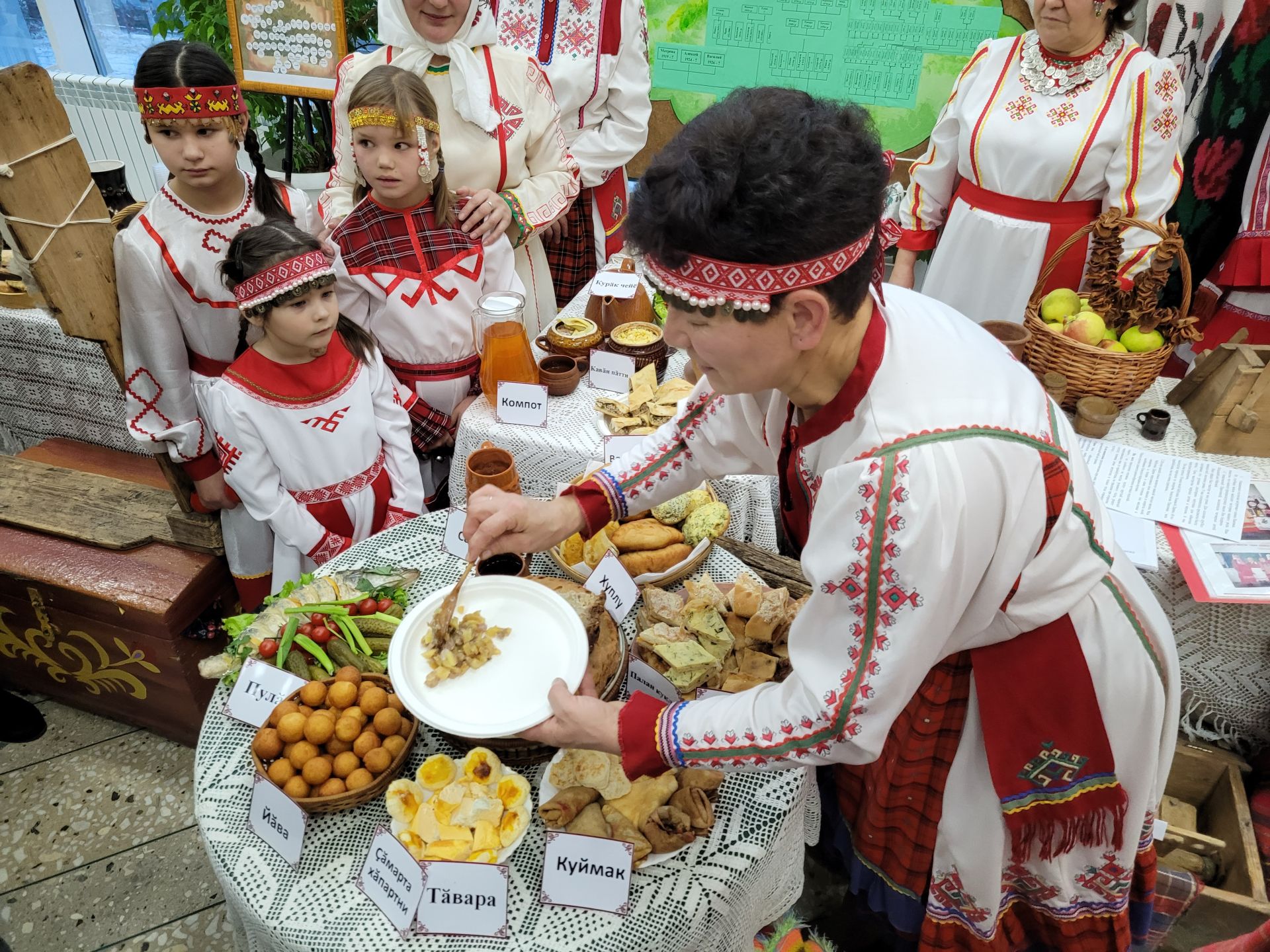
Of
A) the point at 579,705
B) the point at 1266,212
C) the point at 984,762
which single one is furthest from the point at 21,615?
the point at 1266,212

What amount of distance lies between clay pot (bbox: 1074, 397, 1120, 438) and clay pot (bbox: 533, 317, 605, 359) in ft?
5.01

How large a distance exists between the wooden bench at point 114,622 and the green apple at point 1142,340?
9.83 feet

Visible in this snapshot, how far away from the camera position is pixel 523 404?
2377 mm

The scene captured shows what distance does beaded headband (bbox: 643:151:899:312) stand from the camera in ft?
3.22

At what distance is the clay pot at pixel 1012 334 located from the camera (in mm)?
2312

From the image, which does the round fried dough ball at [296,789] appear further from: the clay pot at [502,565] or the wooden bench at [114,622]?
the wooden bench at [114,622]

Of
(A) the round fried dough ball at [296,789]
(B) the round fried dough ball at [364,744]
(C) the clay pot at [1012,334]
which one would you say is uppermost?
(C) the clay pot at [1012,334]

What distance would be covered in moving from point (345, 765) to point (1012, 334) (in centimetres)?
216

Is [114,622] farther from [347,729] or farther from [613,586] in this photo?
[613,586]

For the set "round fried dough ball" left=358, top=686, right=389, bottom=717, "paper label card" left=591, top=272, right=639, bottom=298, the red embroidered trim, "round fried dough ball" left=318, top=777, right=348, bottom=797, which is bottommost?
the red embroidered trim

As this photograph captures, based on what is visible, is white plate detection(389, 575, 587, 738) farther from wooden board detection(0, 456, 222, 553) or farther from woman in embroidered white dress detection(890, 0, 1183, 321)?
woman in embroidered white dress detection(890, 0, 1183, 321)

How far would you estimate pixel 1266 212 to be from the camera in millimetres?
3217

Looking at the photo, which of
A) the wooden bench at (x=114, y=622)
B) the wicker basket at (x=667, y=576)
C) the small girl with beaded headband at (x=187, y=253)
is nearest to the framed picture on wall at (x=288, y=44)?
the small girl with beaded headband at (x=187, y=253)

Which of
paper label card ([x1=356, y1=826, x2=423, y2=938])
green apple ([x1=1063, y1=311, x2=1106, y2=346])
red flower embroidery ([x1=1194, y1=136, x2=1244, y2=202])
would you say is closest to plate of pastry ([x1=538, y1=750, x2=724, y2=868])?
paper label card ([x1=356, y1=826, x2=423, y2=938])
